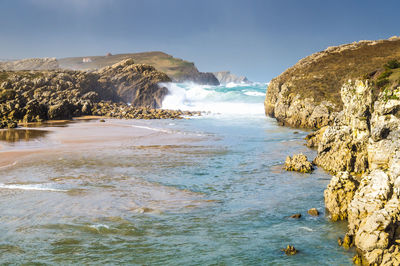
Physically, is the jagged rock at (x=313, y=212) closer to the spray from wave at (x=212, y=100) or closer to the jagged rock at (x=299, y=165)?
the jagged rock at (x=299, y=165)

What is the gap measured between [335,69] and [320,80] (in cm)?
498

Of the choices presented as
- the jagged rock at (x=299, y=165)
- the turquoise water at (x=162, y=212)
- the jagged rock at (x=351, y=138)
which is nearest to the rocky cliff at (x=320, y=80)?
the jagged rock at (x=351, y=138)

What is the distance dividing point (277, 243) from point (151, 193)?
6155mm

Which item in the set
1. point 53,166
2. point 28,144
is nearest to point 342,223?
point 53,166

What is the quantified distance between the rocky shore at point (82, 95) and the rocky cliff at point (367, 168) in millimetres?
36783

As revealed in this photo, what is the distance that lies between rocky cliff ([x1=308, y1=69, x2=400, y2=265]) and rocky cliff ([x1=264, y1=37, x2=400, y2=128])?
671 inches

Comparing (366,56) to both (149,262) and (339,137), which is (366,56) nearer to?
(339,137)

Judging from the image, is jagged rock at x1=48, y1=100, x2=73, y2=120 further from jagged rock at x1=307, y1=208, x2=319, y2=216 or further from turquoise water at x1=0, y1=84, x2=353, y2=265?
jagged rock at x1=307, y1=208, x2=319, y2=216

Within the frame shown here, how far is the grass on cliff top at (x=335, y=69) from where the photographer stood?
46.8m

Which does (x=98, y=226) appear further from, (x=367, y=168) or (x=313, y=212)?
(x=367, y=168)

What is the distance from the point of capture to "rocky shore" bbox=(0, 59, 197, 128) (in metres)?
51.4

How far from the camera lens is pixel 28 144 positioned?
27422 mm

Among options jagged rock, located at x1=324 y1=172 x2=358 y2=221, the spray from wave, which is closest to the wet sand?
jagged rock, located at x1=324 y1=172 x2=358 y2=221

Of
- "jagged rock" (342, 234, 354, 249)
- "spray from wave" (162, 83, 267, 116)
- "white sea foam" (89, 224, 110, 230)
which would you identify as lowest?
"white sea foam" (89, 224, 110, 230)
